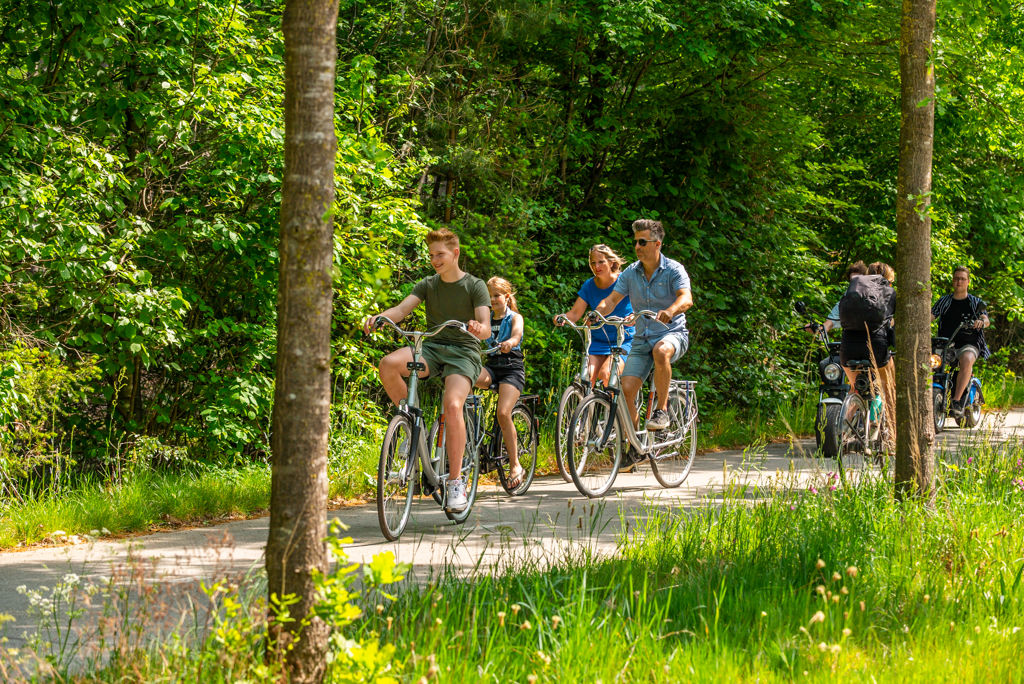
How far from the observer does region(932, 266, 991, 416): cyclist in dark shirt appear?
14594mm

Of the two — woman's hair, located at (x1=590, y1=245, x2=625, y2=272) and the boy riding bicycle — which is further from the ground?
woman's hair, located at (x1=590, y1=245, x2=625, y2=272)

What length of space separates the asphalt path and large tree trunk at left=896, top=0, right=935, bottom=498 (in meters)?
0.60

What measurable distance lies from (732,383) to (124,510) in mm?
9404

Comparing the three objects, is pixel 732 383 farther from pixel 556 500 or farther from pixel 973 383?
pixel 556 500

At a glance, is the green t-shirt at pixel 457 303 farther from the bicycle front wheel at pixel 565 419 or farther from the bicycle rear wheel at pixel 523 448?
the bicycle front wheel at pixel 565 419

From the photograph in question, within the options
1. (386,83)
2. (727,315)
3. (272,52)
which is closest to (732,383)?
(727,315)

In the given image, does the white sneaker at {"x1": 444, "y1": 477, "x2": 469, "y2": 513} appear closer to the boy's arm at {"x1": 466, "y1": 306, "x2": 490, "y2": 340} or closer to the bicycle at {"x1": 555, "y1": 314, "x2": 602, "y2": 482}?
the boy's arm at {"x1": 466, "y1": 306, "x2": 490, "y2": 340}

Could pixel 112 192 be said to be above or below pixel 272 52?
below

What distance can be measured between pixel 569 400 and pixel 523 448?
1.93 ft

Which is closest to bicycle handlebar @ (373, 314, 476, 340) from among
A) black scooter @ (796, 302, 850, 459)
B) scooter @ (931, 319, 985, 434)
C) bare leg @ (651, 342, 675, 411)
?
bare leg @ (651, 342, 675, 411)

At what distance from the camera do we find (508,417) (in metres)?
8.37

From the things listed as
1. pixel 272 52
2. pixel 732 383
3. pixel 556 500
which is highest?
pixel 272 52

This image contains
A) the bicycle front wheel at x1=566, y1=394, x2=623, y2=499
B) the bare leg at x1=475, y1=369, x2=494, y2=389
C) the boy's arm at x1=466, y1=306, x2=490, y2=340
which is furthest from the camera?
the bicycle front wheel at x1=566, y1=394, x2=623, y2=499

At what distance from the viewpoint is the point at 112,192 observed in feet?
27.2
